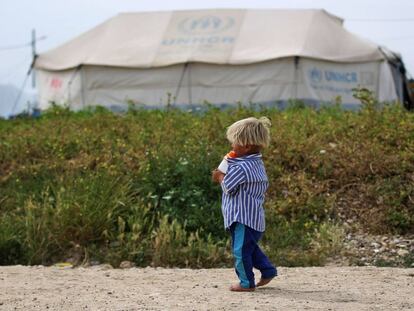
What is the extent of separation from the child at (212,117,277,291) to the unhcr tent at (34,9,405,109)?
474 inches

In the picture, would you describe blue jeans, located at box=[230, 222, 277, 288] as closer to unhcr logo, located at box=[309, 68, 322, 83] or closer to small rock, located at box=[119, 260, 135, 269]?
small rock, located at box=[119, 260, 135, 269]

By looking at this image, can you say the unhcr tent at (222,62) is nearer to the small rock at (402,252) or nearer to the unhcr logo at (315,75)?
the unhcr logo at (315,75)

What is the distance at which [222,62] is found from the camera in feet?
58.7

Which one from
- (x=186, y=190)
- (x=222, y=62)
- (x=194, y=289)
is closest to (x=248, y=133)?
(x=194, y=289)

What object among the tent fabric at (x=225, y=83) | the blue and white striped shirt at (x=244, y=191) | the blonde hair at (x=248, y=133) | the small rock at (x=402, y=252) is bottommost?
the small rock at (x=402, y=252)

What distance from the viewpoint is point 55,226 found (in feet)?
26.9

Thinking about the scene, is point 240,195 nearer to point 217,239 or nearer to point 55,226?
point 217,239

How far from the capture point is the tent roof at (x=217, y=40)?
18.1 meters

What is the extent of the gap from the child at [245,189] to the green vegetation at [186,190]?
1835 mm

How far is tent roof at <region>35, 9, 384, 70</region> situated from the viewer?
59.3ft

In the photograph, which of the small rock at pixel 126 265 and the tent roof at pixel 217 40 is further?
the tent roof at pixel 217 40

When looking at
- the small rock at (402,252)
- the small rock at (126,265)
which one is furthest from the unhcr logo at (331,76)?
the small rock at (126,265)

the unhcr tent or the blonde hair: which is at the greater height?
the unhcr tent

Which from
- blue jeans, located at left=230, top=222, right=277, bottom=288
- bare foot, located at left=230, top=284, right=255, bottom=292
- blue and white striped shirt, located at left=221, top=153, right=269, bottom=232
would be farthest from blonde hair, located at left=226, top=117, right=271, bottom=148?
bare foot, located at left=230, top=284, right=255, bottom=292
